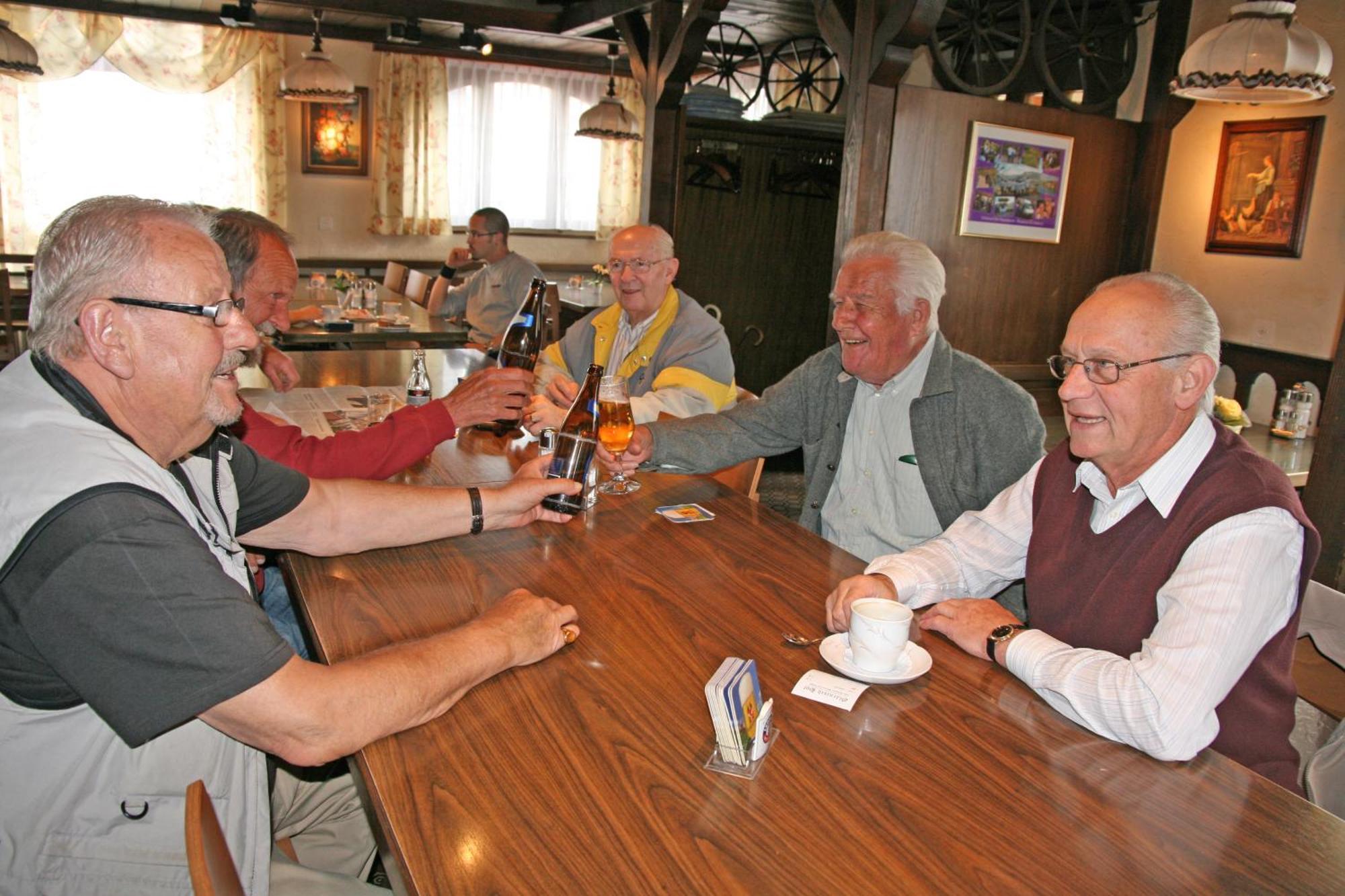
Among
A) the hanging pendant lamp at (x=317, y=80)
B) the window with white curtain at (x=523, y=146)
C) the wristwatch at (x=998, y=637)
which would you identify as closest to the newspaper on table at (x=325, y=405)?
the wristwatch at (x=998, y=637)

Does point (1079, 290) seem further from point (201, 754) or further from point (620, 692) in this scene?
point (201, 754)

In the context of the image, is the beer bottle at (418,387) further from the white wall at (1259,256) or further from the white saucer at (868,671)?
the white wall at (1259,256)

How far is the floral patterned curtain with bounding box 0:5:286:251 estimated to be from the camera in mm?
7914

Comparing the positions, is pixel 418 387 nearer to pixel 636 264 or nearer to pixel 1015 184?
pixel 636 264

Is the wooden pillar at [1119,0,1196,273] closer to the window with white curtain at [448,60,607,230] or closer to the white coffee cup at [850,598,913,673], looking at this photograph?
the white coffee cup at [850,598,913,673]

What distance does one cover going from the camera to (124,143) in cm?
856

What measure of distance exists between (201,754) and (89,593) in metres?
Answer: 0.29

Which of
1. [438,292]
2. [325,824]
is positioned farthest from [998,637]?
[438,292]

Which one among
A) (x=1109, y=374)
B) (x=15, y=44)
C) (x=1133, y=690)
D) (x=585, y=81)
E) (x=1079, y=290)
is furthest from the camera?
(x=585, y=81)

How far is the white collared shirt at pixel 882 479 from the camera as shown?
7.79ft

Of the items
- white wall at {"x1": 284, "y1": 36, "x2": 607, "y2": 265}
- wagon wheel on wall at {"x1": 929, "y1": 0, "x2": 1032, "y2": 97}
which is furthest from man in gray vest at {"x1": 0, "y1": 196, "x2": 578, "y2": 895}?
white wall at {"x1": 284, "y1": 36, "x2": 607, "y2": 265}

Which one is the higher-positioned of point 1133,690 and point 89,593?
point 89,593

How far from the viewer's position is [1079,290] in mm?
4449

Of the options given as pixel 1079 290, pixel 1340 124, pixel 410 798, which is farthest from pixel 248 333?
pixel 1340 124
